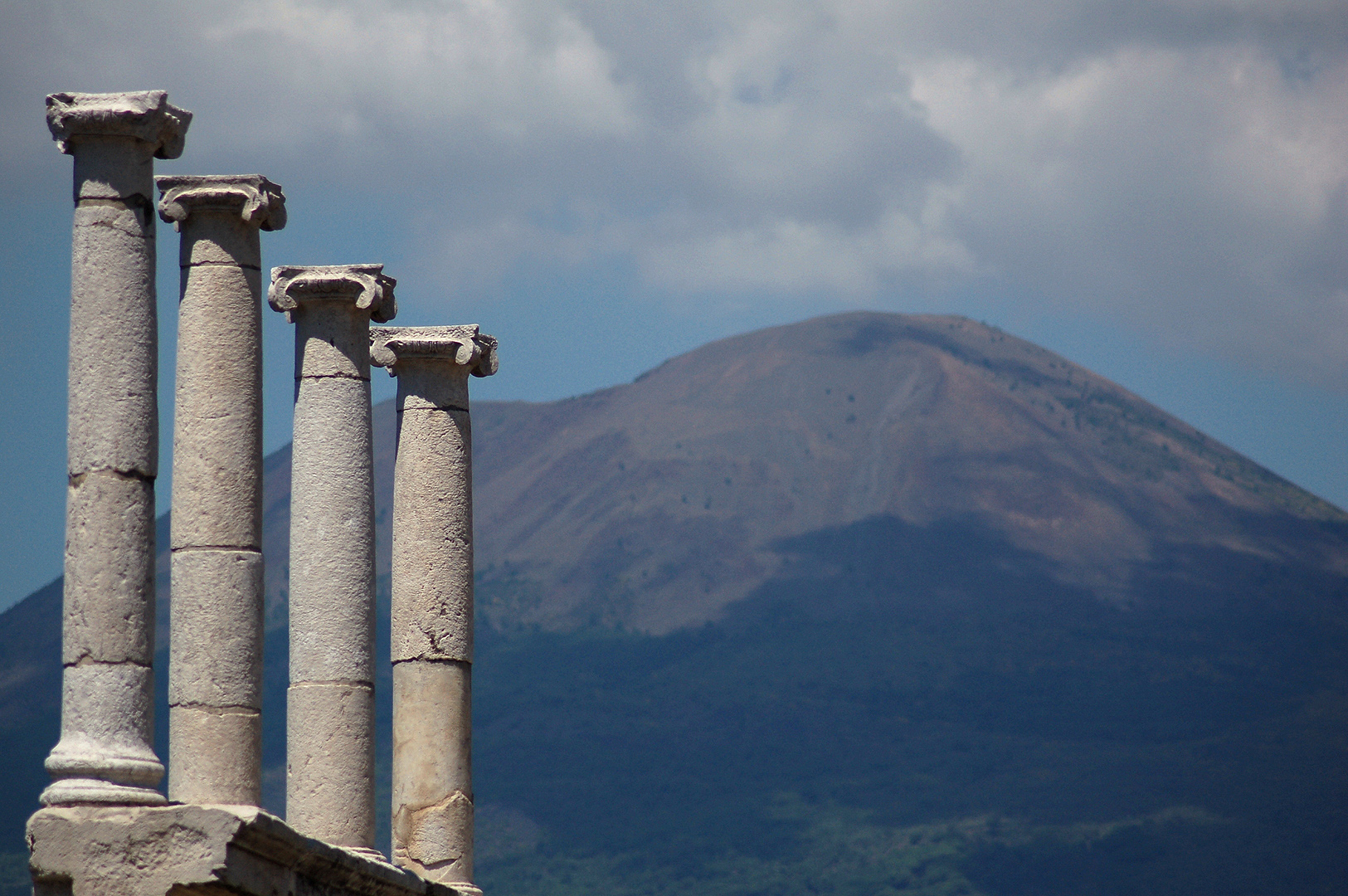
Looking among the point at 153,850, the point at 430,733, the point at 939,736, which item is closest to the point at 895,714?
the point at 939,736

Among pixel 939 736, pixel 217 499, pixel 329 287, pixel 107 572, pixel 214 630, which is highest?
pixel 939 736

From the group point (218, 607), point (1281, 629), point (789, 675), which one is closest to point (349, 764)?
point (218, 607)

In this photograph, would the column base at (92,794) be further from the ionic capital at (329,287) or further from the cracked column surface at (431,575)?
the cracked column surface at (431,575)

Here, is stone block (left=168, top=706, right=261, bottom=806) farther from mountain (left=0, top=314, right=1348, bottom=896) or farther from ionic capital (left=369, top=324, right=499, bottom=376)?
mountain (left=0, top=314, right=1348, bottom=896)

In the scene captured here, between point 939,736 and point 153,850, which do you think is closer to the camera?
point 153,850

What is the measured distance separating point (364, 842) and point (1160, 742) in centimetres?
15425

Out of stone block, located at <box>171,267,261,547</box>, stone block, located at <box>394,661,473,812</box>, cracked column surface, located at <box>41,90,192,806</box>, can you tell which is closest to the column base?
cracked column surface, located at <box>41,90,192,806</box>

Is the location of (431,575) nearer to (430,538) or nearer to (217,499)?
(430,538)

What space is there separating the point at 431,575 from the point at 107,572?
6.29 m

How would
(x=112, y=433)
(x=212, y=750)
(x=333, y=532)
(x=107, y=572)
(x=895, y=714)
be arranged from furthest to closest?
(x=895, y=714) < (x=333, y=532) < (x=212, y=750) < (x=112, y=433) < (x=107, y=572)

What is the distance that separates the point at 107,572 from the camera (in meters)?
14.2

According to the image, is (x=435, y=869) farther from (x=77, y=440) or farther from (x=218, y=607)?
(x=77, y=440)

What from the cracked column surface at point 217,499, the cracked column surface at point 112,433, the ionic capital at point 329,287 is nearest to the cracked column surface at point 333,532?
the ionic capital at point 329,287

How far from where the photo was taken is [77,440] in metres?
14.4
